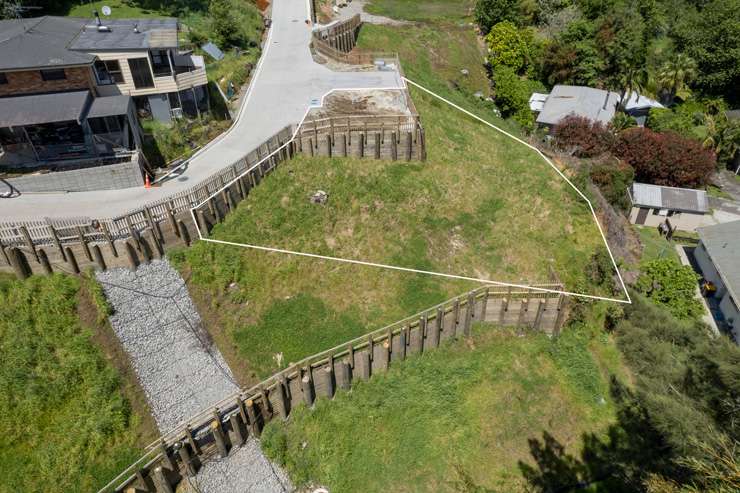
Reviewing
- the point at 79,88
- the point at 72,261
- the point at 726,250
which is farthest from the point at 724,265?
the point at 79,88

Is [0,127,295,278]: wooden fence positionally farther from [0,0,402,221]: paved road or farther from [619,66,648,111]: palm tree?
[619,66,648,111]: palm tree

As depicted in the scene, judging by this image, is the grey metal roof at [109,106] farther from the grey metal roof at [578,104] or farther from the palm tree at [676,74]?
the palm tree at [676,74]

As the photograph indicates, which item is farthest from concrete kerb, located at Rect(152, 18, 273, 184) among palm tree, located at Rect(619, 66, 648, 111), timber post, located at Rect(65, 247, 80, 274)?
palm tree, located at Rect(619, 66, 648, 111)

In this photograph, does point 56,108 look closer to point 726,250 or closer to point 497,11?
point 726,250

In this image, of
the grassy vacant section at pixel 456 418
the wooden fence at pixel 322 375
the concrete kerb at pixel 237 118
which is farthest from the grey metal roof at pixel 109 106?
the grassy vacant section at pixel 456 418

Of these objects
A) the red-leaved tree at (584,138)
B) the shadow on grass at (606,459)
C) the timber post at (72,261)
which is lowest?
the shadow on grass at (606,459)
